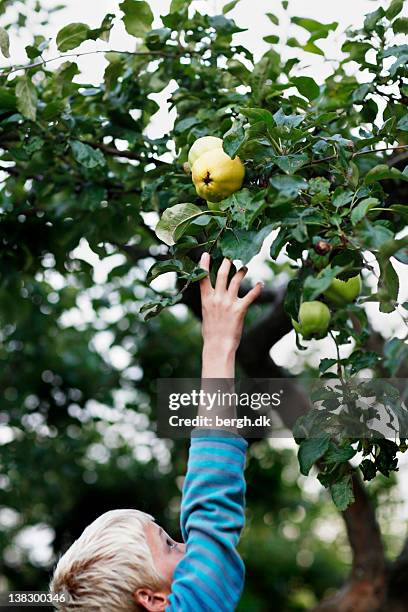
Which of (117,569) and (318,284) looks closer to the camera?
(318,284)

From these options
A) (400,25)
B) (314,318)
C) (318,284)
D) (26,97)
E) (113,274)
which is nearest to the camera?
(318,284)

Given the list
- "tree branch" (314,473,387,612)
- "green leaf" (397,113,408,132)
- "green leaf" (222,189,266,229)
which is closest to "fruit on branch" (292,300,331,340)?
"green leaf" (222,189,266,229)

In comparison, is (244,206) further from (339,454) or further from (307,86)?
(307,86)

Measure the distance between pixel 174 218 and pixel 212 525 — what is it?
0.44 meters

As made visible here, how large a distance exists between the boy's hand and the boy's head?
333 millimetres

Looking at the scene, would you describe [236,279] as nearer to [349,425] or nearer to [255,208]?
[255,208]

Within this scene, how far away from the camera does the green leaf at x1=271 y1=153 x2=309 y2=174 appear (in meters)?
1.18

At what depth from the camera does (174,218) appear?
124 centimetres

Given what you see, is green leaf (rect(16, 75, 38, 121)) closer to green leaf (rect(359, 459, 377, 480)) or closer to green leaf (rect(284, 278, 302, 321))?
green leaf (rect(284, 278, 302, 321))

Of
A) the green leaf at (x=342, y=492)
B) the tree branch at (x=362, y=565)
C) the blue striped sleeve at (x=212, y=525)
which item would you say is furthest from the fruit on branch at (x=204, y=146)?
the tree branch at (x=362, y=565)

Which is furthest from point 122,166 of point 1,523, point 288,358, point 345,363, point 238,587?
point 1,523

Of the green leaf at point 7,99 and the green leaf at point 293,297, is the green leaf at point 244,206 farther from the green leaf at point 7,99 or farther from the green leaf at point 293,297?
the green leaf at point 7,99

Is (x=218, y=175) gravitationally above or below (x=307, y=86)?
below

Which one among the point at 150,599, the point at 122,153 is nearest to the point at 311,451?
the point at 150,599
